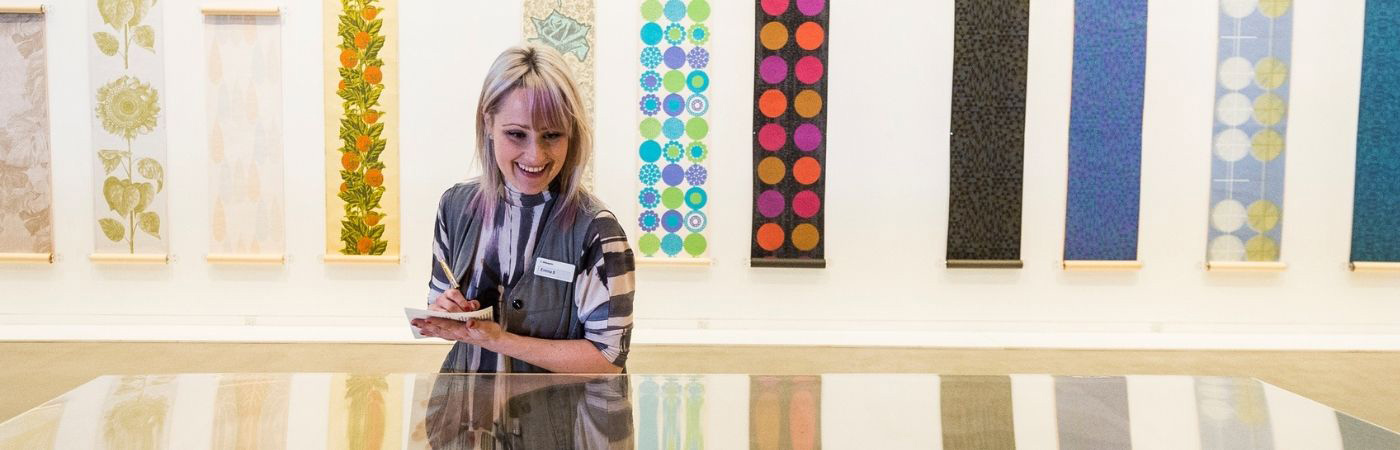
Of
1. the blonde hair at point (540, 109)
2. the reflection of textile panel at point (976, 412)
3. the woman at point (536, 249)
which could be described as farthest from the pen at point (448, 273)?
the reflection of textile panel at point (976, 412)

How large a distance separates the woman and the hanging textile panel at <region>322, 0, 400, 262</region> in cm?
341

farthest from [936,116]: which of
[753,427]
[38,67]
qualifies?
[38,67]

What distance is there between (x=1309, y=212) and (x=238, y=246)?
18.0 ft

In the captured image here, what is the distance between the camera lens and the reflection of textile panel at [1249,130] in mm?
4902

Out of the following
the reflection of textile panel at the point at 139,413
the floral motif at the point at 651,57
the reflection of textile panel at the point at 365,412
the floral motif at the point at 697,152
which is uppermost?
the floral motif at the point at 651,57

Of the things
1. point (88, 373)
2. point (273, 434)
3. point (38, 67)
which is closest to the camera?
point (273, 434)

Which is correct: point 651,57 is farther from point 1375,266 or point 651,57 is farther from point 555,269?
point 1375,266

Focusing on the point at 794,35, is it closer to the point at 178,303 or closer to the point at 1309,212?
the point at 1309,212

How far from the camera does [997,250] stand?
4992 mm

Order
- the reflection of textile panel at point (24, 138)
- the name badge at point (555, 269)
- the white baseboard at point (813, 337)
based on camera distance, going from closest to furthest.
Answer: the name badge at point (555, 269), the white baseboard at point (813, 337), the reflection of textile panel at point (24, 138)

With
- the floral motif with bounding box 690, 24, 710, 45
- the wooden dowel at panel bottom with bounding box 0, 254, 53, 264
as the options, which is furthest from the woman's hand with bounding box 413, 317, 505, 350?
the wooden dowel at panel bottom with bounding box 0, 254, 53, 264

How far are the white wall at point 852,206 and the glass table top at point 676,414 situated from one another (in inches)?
132

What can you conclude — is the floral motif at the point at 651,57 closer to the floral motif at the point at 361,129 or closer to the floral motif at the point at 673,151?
the floral motif at the point at 673,151

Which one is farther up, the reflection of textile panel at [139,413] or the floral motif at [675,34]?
the floral motif at [675,34]
